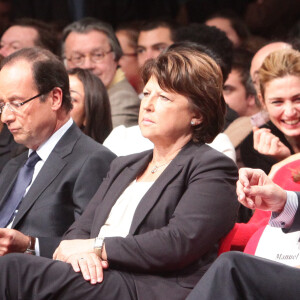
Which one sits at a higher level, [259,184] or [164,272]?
[259,184]

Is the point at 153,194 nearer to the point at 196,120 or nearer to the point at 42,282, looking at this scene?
the point at 196,120

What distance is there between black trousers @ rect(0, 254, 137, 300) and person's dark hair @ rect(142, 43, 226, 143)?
77cm

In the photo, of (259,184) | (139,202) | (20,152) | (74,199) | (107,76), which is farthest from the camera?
(107,76)

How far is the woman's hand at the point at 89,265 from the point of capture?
2705 mm

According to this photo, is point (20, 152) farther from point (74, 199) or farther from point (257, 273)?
point (257, 273)

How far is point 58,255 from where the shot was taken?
2.93 metres

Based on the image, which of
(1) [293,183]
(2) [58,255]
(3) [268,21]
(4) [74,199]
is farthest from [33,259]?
(3) [268,21]

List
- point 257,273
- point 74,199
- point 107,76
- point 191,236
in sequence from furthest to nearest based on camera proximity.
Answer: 1. point 107,76
2. point 74,199
3. point 191,236
4. point 257,273

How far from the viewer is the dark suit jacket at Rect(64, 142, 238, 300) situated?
2.77 meters

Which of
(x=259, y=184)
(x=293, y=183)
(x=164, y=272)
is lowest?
(x=164, y=272)

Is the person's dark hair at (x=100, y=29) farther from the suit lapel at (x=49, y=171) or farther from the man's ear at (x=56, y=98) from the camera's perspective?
the suit lapel at (x=49, y=171)

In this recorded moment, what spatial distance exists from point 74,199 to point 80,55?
86.2 inches

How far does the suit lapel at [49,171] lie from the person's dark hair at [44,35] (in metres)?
2.41

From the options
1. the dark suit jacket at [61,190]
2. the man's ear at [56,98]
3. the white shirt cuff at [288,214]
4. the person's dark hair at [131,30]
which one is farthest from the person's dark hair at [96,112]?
the person's dark hair at [131,30]
